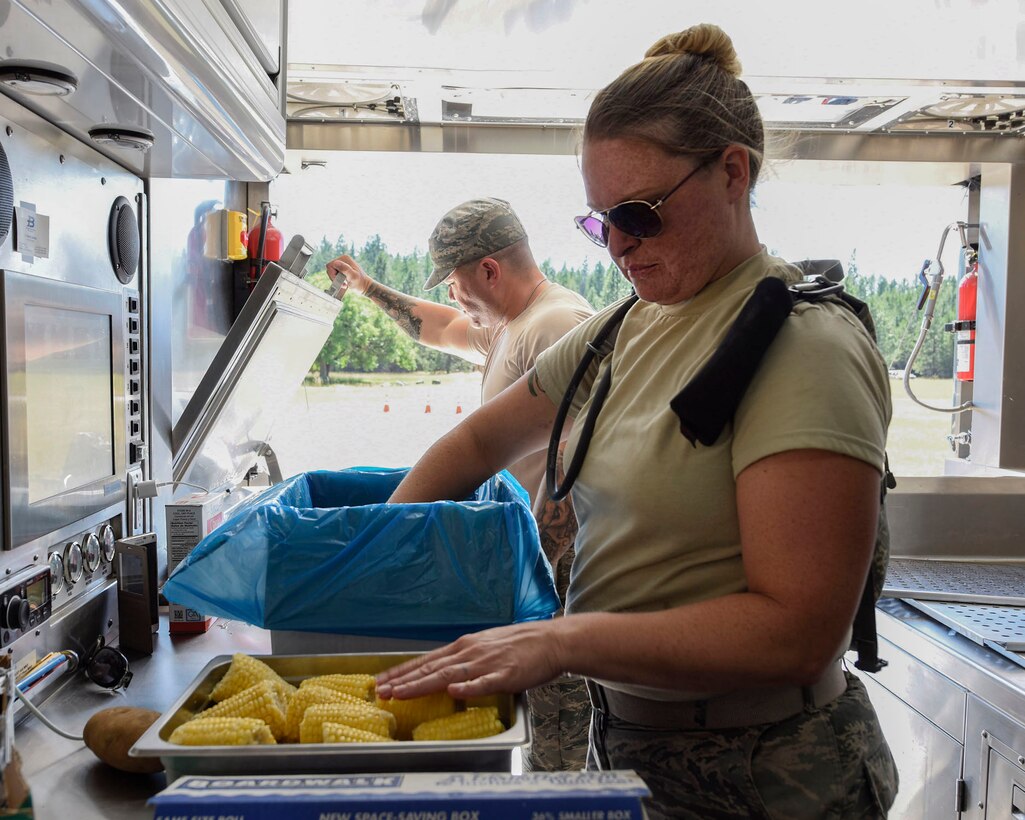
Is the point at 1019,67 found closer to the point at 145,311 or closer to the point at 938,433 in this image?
the point at 938,433

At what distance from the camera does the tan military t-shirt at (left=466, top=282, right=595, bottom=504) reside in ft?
8.18

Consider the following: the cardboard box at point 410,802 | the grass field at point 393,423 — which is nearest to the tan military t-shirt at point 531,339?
the grass field at point 393,423

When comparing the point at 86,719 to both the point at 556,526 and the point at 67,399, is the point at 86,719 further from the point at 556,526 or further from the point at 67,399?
the point at 556,526

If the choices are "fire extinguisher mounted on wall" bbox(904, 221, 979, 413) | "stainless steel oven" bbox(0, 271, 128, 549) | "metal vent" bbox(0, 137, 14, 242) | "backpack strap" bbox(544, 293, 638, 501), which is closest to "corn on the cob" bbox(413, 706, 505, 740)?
"backpack strap" bbox(544, 293, 638, 501)

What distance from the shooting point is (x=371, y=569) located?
1.21 metres

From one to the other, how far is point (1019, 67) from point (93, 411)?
8.15 ft

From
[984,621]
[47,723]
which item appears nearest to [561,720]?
[984,621]

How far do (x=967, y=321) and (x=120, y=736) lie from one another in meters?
3.11

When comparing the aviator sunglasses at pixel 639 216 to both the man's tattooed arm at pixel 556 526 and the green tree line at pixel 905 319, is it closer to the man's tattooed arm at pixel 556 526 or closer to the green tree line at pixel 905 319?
the man's tattooed arm at pixel 556 526

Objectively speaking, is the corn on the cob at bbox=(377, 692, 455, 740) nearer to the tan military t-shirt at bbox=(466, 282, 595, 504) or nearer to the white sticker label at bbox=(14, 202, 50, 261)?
the white sticker label at bbox=(14, 202, 50, 261)

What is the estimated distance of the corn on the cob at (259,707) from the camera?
37.1 inches

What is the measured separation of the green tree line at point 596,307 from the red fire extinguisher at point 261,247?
446 millimetres

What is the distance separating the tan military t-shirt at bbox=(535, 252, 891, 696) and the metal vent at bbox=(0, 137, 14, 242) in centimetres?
97

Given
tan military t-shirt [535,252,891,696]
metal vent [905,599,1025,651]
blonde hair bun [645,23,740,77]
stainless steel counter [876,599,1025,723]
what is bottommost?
stainless steel counter [876,599,1025,723]
